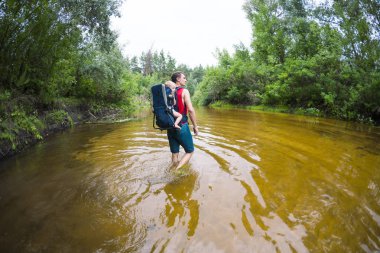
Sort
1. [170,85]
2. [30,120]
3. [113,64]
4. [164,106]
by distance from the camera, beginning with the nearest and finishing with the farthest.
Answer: [164,106], [170,85], [30,120], [113,64]

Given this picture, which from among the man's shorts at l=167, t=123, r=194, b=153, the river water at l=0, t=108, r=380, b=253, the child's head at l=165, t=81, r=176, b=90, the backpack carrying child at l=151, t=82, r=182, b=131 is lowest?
the river water at l=0, t=108, r=380, b=253

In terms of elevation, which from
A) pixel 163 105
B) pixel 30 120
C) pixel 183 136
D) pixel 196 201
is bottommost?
pixel 196 201

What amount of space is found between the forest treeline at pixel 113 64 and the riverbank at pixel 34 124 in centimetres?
4

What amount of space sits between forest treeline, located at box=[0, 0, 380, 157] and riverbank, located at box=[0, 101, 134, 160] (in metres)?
0.04

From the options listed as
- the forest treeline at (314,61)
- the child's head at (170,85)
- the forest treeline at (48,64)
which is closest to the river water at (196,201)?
the child's head at (170,85)

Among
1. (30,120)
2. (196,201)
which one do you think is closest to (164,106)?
(196,201)

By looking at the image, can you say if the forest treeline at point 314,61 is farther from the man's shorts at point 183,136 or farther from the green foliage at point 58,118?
the green foliage at point 58,118

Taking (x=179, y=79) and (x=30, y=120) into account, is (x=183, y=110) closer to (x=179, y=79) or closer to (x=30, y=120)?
(x=179, y=79)

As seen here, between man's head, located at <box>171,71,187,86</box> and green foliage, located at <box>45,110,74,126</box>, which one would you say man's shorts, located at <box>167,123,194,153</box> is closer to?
man's head, located at <box>171,71,187,86</box>

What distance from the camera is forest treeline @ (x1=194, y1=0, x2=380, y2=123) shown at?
12516 mm

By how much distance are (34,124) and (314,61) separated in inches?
664

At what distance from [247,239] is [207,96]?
126 ft

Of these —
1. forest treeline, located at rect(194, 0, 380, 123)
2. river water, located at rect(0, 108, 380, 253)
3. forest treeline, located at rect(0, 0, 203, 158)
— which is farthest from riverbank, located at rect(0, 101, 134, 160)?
forest treeline, located at rect(194, 0, 380, 123)

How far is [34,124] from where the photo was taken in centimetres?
812
